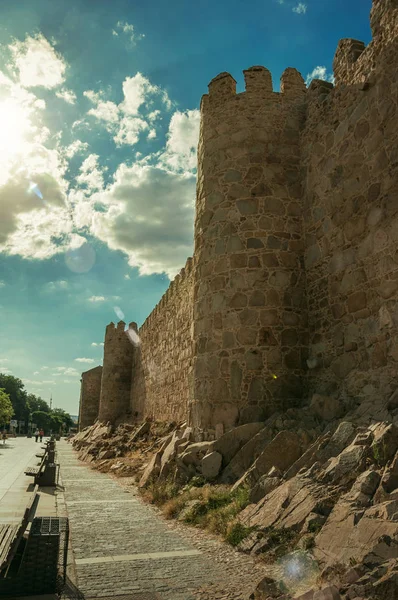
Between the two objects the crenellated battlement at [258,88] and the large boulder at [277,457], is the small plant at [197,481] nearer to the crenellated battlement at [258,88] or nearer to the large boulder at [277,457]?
the large boulder at [277,457]

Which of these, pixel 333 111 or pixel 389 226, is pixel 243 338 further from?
pixel 333 111

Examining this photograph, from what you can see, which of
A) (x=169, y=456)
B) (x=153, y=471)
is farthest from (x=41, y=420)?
(x=169, y=456)

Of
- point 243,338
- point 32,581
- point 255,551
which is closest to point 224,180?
point 243,338

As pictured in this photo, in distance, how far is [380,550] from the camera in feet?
11.1

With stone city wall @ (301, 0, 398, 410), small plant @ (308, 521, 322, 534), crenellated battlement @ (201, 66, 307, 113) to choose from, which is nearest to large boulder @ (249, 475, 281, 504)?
small plant @ (308, 521, 322, 534)

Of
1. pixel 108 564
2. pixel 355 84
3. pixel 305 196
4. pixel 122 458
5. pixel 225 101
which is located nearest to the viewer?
pixel 108 564

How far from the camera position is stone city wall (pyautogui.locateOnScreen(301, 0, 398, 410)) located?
6.78 metres

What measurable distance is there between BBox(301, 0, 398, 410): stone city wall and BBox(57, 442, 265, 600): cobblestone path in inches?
119

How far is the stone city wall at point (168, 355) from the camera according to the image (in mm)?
14391

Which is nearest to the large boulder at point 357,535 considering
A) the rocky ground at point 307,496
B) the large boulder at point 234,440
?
the rocky ground at point 307,496

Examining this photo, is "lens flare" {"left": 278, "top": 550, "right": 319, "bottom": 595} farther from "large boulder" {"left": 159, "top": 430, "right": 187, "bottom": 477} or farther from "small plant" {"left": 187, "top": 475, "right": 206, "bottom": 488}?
"large boulder" {"left": 159, "top": 430, "right": 187, "bottom": 477}

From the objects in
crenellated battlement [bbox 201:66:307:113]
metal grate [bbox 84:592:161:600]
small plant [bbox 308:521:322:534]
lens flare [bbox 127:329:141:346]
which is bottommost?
metal grate [bbox 84:592:161:600]

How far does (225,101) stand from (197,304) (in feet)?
14.4

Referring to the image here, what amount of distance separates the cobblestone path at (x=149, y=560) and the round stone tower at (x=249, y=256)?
2.45 m
